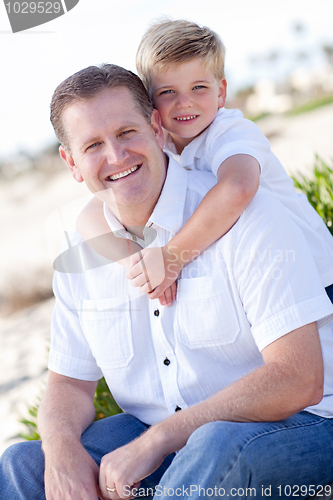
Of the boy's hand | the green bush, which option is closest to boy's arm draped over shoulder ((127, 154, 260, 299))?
the boy's hand

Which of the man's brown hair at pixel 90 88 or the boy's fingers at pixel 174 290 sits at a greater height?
the man's brown hair at pixel 90 88

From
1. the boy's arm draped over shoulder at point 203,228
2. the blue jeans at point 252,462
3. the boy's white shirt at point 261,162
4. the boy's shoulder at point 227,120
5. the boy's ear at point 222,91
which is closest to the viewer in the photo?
the blue jeans at point 252,462

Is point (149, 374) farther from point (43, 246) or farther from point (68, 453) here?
point (43, 246)

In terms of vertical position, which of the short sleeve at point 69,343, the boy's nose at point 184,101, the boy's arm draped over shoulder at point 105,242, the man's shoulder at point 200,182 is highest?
the boy's nose at point 184,101

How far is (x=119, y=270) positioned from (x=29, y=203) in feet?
54.4

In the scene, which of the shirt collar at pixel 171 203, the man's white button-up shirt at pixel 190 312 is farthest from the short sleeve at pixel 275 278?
the shirt collar at pixel 171 203

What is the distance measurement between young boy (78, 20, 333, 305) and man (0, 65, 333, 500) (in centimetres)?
8

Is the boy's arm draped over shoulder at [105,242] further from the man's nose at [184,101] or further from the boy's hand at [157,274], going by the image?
the man's nose at [184,101]

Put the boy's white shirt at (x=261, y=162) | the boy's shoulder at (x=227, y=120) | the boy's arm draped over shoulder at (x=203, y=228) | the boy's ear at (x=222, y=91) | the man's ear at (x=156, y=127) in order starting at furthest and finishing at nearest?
the boy's ear at (x=222, y=91), the boy's shoulder at (x=227, y=120), the man's ear at (x=156, y=127), the boy's white shirt at (x=261, y=162), the boy's arm draped over shoulder at (x=203, y=228)

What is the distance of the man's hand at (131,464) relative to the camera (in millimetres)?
1469

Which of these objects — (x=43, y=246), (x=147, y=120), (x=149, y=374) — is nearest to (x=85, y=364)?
(x=149, y=374)

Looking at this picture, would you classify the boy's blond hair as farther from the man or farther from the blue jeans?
the blue jeans

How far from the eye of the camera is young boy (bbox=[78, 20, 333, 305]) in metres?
1.81

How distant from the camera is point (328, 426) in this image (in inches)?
62.1
